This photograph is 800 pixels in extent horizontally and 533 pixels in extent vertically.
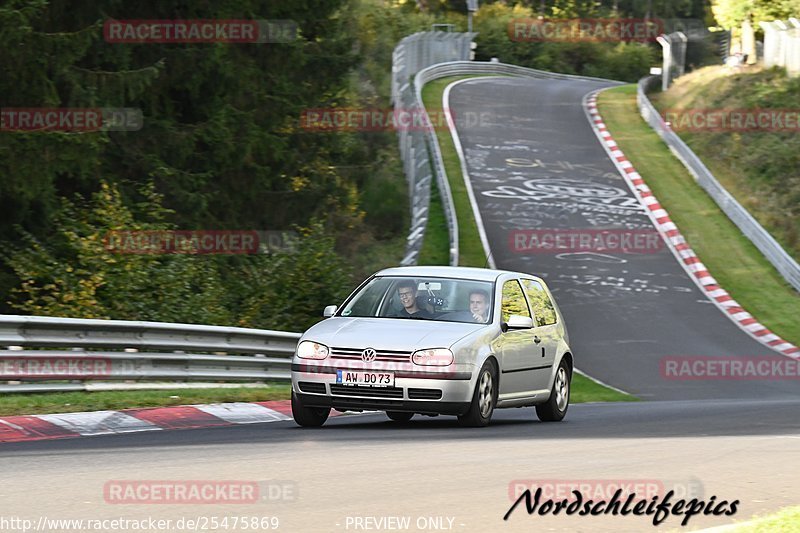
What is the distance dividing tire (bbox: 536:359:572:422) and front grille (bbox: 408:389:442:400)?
2.65 m

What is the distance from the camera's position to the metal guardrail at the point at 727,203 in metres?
32.9

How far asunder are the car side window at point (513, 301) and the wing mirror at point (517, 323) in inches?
10.4

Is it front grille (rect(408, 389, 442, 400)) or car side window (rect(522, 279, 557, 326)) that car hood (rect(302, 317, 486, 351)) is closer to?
front grille (rect(408, 389, 442, 400))

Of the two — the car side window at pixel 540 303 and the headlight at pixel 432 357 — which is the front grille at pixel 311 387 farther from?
the car side window at pixel 540 303

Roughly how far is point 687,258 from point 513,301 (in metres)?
21.1

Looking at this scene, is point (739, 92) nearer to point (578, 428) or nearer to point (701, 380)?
point (701, 380)

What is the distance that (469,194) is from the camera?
130 feet

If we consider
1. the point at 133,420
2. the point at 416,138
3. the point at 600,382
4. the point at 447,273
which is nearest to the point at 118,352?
the point at 133,420

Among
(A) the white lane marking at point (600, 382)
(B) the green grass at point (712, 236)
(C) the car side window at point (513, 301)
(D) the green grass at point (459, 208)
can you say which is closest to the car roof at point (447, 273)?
(C) the car side window at point (513, 301)

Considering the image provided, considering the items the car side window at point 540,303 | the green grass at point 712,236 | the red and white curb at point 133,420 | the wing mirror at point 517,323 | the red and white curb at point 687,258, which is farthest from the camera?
the green grass at point 712,236

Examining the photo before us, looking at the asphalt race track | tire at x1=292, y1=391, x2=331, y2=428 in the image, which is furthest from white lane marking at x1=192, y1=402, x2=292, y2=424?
tire at x1=292, y1=391, x2=331, y2=428

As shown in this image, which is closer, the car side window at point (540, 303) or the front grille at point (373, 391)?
the front grille at point (373, 391)

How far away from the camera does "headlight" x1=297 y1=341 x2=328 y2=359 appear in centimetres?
1206

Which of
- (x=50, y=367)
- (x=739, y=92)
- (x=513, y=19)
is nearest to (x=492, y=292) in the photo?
(x=50, y=367)
